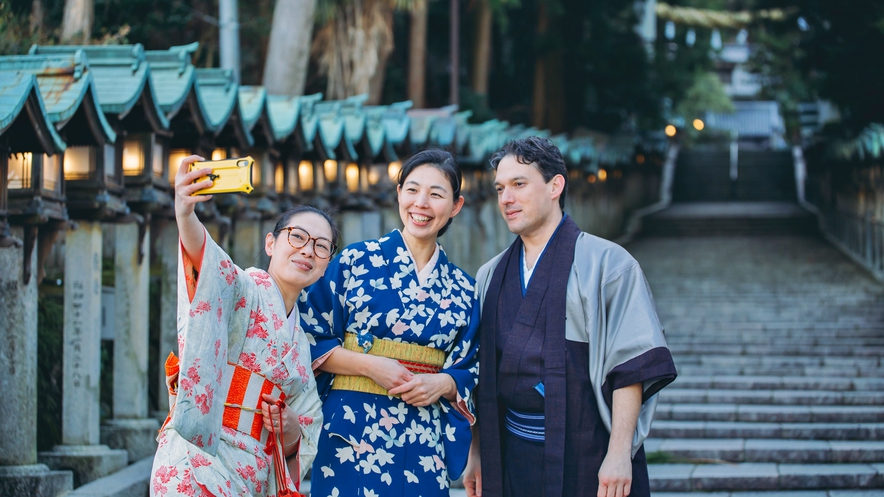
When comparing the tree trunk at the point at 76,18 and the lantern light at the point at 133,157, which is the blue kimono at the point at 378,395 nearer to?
the lantern light at the point at 133,157

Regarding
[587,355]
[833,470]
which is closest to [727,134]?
[833,470]

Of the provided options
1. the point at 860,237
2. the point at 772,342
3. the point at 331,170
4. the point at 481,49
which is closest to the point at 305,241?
the point at 331,170

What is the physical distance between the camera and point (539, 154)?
13.9ft

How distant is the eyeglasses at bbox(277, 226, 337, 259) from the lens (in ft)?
12.4

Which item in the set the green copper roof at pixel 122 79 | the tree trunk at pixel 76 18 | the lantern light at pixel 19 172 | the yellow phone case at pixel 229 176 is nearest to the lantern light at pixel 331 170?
the tree trunk at pixel 76 18

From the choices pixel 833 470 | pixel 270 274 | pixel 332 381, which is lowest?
pixel 833 470

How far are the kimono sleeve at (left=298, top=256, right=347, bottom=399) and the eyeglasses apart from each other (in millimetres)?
321

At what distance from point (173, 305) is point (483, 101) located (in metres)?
12.5

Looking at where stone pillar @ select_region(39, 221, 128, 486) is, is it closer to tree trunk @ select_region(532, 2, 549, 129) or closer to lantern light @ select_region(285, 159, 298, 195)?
lantern light @ select_region(285, 159, 298, 195)

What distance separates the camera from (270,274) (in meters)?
3.79

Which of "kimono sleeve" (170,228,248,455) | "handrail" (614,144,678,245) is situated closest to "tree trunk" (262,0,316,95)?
"kimono sleeve" (170,228,248,455)

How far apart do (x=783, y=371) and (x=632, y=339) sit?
8.08m

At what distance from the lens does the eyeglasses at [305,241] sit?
3.77 m

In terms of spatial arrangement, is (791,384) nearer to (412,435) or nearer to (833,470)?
(833,470)
